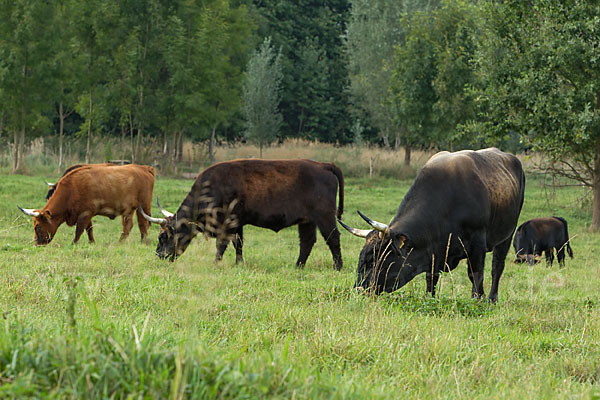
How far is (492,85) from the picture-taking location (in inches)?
703

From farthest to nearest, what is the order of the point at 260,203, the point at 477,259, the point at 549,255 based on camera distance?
the point at 549,255, the point at 260,203, the point at 477,259

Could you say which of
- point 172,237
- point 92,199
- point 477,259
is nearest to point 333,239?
point 172,237

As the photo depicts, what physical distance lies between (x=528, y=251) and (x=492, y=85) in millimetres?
6701

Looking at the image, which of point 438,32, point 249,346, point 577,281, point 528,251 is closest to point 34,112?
point 438,32

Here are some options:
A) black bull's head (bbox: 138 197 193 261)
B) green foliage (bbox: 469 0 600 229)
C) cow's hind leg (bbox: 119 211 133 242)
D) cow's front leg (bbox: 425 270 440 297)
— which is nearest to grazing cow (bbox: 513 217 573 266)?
green foliage (bbox: 469 0 600 229)

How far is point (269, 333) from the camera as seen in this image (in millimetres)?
4539

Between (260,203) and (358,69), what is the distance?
3740 cm

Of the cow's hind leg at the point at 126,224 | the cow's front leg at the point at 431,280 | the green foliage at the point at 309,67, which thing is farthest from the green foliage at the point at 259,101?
the cow's front leg at the point at 431,280

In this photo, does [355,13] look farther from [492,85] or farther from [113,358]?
[113,358]

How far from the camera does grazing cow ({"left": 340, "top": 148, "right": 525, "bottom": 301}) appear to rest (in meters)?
6.80

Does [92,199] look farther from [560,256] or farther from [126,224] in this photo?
[560,256]

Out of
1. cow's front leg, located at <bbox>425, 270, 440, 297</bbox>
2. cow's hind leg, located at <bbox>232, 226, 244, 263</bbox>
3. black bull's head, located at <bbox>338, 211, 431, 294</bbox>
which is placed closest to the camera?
black bull's head, located at <bbox>338, 211, 431, 294</bbox>

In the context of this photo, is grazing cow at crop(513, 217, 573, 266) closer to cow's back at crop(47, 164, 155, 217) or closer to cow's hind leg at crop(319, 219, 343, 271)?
cow's hind leg at crop(319, 219, 343, 271)

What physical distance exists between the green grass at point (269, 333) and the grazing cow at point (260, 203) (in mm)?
416
